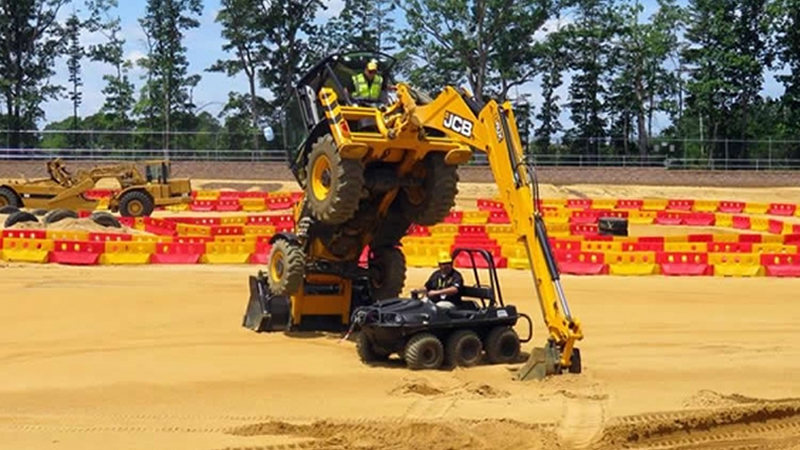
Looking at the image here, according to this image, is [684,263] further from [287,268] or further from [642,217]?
[642,217]

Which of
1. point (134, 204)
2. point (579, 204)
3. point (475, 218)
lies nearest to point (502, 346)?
point (475, 218)

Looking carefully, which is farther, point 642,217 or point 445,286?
point 642,217

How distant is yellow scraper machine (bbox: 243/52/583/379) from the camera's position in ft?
39.7

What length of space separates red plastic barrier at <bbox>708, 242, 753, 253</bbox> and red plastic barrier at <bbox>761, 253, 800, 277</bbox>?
5.39 feet

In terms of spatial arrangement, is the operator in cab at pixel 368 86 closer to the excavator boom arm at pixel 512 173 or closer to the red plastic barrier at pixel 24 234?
the excavator boom arm at pixel 512 173

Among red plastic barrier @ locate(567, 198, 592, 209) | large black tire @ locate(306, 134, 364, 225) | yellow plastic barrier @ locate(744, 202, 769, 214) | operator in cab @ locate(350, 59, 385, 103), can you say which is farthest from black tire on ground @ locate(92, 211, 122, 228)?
yellow plastic barrier @ locate(744, 202, 769, 214)

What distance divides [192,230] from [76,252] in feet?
17.4

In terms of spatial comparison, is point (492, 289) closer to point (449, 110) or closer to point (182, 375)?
point (449, 110)

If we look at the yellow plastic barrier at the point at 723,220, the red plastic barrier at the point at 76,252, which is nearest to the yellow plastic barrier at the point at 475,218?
the yellow plastic barrier at the point at 723,220

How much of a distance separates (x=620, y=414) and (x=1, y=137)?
5463 cm

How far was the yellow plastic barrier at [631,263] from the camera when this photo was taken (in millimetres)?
23484

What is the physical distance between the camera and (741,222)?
36.5m

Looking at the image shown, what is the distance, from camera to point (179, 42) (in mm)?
65688

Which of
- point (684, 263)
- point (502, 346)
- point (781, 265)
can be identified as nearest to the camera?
point (502, 346)
